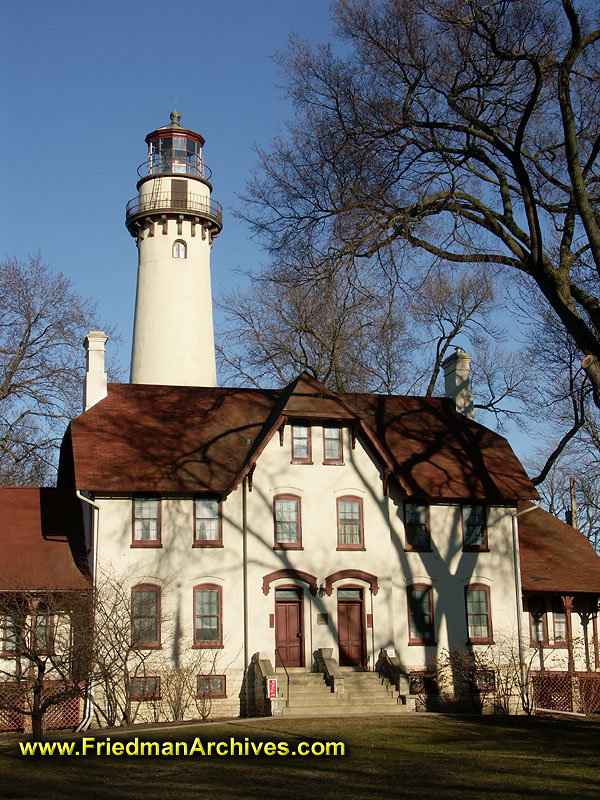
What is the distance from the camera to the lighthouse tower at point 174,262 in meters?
34.2

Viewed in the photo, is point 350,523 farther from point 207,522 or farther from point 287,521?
point 207,522

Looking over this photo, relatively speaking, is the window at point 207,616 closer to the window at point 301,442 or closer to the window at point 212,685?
the window at point 212,685

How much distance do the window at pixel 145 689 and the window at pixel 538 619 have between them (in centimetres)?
1111

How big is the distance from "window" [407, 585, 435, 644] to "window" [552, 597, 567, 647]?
14.8 ft

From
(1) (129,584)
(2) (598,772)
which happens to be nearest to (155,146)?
(1) (129,584)

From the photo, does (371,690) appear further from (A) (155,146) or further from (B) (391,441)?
(A) (155,146)

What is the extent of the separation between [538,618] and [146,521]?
1189 centimetres

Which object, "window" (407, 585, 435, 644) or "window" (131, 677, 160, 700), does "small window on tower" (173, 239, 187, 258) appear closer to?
"window" (407, 585, 435, 644)

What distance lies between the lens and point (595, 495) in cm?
4988

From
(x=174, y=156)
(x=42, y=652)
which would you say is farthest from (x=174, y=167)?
(x=42, y=652)

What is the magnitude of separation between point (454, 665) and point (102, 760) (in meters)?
12.5

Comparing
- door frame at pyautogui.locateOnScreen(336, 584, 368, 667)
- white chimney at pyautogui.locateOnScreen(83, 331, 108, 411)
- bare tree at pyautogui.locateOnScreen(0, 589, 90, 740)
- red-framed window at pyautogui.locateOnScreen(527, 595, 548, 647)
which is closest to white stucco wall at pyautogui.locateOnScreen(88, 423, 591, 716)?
door frame at pyautogui.locateOnScreen(336, 584, 368, 667)

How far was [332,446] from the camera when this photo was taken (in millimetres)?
26969

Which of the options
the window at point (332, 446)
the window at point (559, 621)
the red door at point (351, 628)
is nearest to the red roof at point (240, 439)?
the window at point (332, 446)
